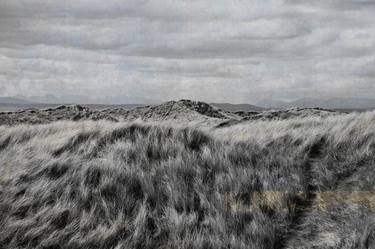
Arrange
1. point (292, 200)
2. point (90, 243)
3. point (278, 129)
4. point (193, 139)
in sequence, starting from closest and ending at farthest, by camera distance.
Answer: point (90, 243) → point (292, 200) → point (193, 139) → point (278, 129)

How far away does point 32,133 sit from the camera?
10172mm

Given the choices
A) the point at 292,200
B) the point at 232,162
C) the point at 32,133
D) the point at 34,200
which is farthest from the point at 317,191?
the point at 32,133

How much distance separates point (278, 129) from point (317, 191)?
11.0 feet

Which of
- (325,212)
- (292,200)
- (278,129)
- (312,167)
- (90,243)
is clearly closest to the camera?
(90,243)

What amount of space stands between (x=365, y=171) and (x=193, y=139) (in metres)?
2.72

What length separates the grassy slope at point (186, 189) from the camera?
19.7 ft

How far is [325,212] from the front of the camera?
6312 mm

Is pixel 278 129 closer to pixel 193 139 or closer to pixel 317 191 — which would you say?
pixel 193 139

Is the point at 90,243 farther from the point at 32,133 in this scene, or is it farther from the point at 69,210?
the point at 32,133

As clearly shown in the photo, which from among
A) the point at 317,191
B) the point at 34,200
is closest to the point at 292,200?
the point at 317,191

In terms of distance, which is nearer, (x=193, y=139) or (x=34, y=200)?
(x=34, y=200)

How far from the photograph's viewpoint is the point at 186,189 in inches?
276

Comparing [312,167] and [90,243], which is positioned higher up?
[312,167]

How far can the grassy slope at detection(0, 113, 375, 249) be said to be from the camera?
6012 millimetres
